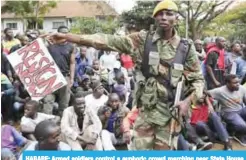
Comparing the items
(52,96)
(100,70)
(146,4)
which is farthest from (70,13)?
(52,96)

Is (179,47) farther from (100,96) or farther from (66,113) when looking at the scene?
(100,96)

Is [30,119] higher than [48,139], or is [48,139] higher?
[48,139]

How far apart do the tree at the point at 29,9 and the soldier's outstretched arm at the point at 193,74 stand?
2130 cm

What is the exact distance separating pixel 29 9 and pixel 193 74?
23641mm

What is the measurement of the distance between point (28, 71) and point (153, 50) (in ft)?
5.86

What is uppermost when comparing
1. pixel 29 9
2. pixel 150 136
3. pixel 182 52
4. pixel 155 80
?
pixel 29 9

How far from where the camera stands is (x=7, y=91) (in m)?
6.91

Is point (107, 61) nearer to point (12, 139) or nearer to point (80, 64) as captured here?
point (80, 64)

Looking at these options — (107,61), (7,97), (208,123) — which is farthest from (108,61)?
(208,123)

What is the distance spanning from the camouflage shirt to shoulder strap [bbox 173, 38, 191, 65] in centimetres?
2

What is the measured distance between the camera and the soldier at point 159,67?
129 inches

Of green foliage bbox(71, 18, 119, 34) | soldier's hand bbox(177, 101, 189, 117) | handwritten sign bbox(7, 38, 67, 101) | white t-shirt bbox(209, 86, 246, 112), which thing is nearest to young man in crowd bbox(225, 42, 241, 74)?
white t-shirt bbox(209, 86, 246, 112)

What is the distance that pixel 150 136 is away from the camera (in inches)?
134

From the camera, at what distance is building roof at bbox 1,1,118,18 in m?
27.9
